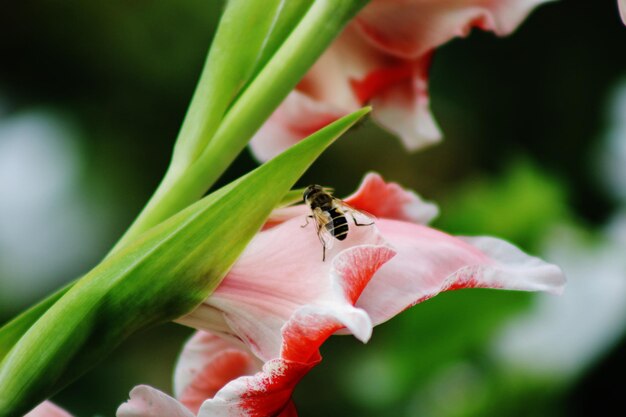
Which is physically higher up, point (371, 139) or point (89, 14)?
point (89, 14)

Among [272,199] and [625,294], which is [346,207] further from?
[625,294]

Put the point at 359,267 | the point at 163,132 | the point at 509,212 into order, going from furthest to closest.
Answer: the point at 163,132 < the point at 509,212 < the point at 359,267

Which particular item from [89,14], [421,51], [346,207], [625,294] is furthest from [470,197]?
[89,14]

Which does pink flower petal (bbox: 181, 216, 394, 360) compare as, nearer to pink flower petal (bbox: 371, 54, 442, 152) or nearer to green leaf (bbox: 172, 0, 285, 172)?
green leaf (bbox: 172, 0, 285, 172)

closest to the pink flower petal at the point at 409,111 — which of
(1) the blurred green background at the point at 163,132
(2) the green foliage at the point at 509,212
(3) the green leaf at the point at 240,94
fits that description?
(3) the green leaf at the point at 240,94

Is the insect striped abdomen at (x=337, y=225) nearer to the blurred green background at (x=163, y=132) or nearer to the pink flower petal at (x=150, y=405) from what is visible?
the pink flower petal at (x=150, y=405)

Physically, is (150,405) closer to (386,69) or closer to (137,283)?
(137,283)

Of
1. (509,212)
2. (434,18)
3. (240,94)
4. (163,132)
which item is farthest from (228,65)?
(163,132)
